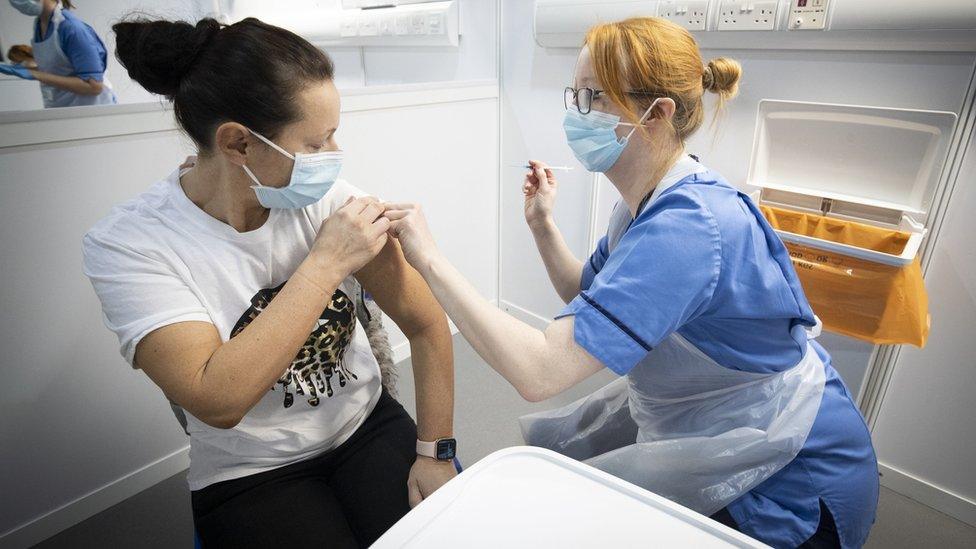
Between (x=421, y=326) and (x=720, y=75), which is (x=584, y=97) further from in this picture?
(x=421, y=326)

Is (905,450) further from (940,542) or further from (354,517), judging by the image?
(354,517)

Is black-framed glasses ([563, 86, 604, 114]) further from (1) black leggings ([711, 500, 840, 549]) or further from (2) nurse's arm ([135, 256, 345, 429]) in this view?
(1) black leggings ([711, 500, 840, 549])

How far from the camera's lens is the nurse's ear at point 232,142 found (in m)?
0.92

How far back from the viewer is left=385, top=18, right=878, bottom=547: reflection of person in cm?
87

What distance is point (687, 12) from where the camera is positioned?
163cm

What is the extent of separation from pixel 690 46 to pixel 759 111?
0.73 meters

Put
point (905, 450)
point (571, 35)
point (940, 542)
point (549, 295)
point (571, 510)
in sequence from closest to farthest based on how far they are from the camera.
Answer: point (571, 510) → point (940, 542) → point (905, 450) → point (571, 35) → point (549, 295)

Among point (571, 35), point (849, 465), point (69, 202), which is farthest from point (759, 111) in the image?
point (69, 202)

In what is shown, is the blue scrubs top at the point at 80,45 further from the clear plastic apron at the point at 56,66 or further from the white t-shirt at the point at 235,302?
the white t-shirt at the point at 235,302

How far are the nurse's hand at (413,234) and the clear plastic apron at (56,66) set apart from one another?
1691mm

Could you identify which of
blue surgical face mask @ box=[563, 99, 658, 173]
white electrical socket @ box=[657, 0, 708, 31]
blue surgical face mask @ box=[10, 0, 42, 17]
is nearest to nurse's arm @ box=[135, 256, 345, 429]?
blue surgical face mask @ box=[563, 99, 658, 173]

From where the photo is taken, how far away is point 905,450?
67.0 inches

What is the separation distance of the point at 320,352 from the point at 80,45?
1.79m

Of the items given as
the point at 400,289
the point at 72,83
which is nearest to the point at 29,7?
the point at 72,83
